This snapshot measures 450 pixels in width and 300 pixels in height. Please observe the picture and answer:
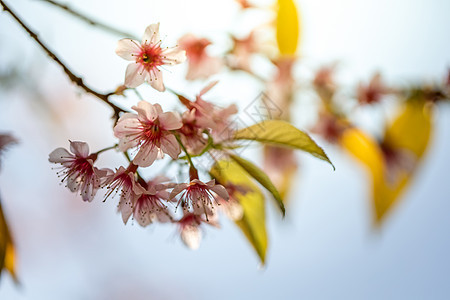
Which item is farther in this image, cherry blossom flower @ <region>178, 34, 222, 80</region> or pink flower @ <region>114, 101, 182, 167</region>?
cherry blossom flower @ <region>178, 34, 222, 80</region>

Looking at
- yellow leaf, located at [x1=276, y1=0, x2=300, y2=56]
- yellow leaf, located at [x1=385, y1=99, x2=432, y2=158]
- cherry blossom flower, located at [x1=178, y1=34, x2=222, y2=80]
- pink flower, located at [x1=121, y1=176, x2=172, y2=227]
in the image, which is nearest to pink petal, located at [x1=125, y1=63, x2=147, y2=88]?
pink flower, located at [x1=121, y1=176, x2=172, y2=227]

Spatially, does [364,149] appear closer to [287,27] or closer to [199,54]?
[287,27]

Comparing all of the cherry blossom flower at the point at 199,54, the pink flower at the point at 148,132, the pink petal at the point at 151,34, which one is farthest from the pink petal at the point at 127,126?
the cherry blossom flower at the point at 199,54

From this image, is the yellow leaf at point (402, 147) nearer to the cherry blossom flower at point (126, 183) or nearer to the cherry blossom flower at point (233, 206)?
the cherry blossom flower at point (233, 206)

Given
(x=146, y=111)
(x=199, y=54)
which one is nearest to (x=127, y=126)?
(x=146, y=111)

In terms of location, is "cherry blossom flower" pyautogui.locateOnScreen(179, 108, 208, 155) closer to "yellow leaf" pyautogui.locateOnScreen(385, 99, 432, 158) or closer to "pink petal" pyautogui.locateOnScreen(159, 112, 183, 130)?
"pink petal" pyautogui.locateOnScreen(159, 112, 183, 130)

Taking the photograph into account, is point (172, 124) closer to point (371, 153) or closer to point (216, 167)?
point (216, 167)

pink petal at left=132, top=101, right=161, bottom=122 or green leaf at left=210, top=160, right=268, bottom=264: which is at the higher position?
pink petal at left=132, top=101, right=161, bottom=122
